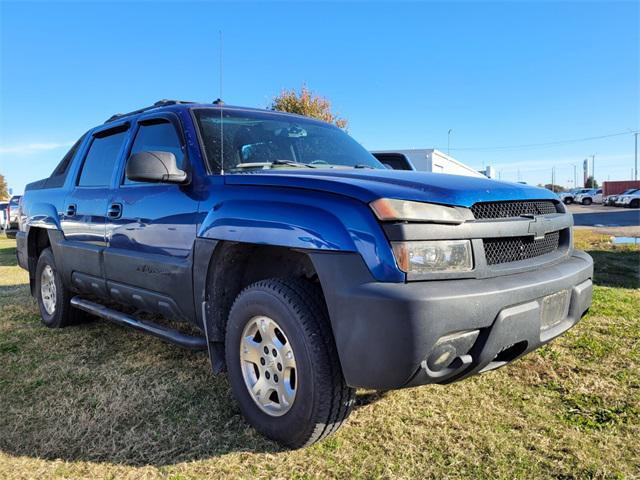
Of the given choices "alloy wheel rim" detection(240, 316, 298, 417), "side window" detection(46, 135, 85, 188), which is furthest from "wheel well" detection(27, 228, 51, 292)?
"alloy wheel rim" detection(240, 316, 298, 417)

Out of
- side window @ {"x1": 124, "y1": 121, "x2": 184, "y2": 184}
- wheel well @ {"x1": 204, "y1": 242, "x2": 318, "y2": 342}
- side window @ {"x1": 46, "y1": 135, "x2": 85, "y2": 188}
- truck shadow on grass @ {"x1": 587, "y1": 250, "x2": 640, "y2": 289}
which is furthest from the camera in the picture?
truck shadow on grass @ {"x1": 587, "y1": 250, "x2": 640, "y2": 289}

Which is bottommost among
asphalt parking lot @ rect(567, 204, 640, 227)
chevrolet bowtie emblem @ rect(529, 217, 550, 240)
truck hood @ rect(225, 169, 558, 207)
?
asphalt parking lot @ rect(567, 204, 640, 227)

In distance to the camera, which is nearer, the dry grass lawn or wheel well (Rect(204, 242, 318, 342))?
the dry grass lawn

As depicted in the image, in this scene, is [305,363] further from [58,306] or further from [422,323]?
[58,306]

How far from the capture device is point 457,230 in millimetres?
2156

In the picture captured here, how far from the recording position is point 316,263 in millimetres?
2217

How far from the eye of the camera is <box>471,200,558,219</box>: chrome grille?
234cm

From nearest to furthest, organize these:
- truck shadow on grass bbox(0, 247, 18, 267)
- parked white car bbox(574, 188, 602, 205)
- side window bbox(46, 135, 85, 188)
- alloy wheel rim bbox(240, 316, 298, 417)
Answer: alloy wheel rim bbox(240, 316, 298, 417) → side window bbox(46, 135, 85, 188) → truck shadow on grass bbox(0, 247, 18, 267) → parked white car bbox(574, 188, 602, 205)

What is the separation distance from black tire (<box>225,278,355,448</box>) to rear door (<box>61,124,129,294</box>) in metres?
1.89

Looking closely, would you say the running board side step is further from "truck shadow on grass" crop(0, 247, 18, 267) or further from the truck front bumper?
"truck shadow on grass" crop(0, 247, 18, 267)

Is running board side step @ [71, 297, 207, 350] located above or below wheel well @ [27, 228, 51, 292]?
below

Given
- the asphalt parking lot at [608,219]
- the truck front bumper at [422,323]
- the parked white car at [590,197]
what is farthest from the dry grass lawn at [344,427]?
the parked white car at [590,197]

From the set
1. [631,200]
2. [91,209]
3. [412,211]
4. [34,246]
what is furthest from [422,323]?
[631,200]

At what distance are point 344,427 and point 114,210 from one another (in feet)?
7.42
